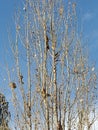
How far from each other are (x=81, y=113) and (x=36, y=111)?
1621 mm

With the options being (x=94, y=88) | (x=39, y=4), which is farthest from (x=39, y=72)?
(x=94, y=88)

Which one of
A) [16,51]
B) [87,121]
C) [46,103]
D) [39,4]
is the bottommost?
[46,103]

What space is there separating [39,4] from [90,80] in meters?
2.71

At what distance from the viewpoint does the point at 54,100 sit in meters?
6.50

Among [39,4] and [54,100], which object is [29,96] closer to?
[54,100]

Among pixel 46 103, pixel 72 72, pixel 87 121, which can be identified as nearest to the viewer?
pixel 46 103

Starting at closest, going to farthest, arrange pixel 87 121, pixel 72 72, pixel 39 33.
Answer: pixel 39 33, pixel 72 72, pixel 87 121

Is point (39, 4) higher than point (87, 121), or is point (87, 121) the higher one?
point (39, 4)

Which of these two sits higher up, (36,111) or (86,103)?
(86,103)

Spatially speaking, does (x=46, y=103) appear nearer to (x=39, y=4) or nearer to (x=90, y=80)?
(x=39, y=4)

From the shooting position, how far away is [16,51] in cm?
697

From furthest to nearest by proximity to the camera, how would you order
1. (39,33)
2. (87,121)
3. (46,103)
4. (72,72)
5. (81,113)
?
(87,121), (81,113), (72,72), (39,33), (46,103)

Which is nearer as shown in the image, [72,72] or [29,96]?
[29,96]

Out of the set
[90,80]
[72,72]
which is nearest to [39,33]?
[72,72]
